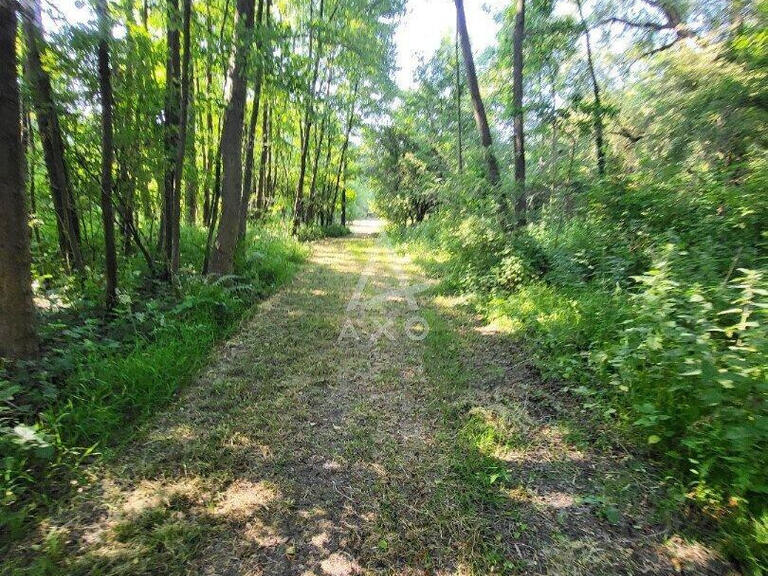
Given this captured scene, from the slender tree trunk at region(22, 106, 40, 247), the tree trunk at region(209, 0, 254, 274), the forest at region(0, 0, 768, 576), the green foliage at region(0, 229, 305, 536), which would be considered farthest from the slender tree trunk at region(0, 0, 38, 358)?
the tree trunk at region(209, 0, 254, 274)

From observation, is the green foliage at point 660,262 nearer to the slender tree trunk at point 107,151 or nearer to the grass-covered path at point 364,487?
the grass-covered path at point 364,487

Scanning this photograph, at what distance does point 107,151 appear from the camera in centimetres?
421

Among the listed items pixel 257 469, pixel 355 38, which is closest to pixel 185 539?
pixel 257 469

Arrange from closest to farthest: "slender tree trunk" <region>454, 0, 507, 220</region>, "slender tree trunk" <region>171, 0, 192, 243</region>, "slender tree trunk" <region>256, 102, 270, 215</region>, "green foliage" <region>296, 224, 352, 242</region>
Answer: "slender tree trunk" <region>171, 0, 192, 243</region> → "slender tree trunk" <region>454, 0, 507, 220</region> → "slender tree trunk" <region>256, 102, 270, 215</region> → "green foliage" <region>296, 224, 352, 242</region>

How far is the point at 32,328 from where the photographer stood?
9.96ft

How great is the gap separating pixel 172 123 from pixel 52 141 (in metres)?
1.39

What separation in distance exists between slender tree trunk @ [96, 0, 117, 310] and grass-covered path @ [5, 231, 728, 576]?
1.69m

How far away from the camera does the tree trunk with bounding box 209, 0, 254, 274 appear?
5.83m

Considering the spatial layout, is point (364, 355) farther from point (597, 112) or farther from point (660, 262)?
point (597, 112)

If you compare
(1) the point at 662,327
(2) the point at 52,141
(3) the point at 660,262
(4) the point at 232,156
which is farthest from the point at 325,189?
(1) the point at 662,327

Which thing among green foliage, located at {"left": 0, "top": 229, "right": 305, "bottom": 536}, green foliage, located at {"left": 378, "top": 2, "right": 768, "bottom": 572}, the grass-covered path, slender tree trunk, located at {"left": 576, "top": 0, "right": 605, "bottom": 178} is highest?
slender tree trunk, located at {"left": 576, "top": 0, "right": 605, "bottom": 178}

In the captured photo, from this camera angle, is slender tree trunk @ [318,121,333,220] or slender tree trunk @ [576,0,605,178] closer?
slender tree trunk @ [576,0,605,178]

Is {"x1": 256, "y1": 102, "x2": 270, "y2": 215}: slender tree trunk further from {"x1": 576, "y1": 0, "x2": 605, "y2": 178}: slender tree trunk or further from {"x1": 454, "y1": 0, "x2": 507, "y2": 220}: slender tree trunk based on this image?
{"x1": 576, "y1": 0, "x2": 605, "y2": 178}: slender tree trunk

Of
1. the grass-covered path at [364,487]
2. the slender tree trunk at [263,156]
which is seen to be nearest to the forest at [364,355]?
the grass-covered path at [364,487]
